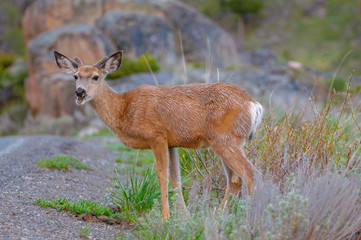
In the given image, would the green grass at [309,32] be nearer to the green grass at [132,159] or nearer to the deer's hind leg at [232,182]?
the green grass at [132,159]

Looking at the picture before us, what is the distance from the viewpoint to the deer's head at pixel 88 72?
6633mm

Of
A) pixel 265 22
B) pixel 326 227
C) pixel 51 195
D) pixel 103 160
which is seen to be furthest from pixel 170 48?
pixel 265 22

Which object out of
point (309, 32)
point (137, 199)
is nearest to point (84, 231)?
point (137, 199)

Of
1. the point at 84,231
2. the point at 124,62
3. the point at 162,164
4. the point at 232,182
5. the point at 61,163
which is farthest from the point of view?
the point at 124,62

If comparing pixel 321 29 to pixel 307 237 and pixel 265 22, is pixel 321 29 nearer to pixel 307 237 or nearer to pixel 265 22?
pixel 265 22

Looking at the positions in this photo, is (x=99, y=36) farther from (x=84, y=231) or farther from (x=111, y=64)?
(x=84, y=231)

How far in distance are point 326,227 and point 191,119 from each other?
8.49 feet

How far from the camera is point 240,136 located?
243 inches

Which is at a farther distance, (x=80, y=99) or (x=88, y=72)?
(x=88, y=72)

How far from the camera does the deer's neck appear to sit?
6.75 meters

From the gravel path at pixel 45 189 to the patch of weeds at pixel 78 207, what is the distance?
5.6 inches

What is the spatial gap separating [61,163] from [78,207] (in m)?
3.05

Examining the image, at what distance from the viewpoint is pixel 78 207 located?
6586 millimetres

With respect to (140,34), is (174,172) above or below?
below
